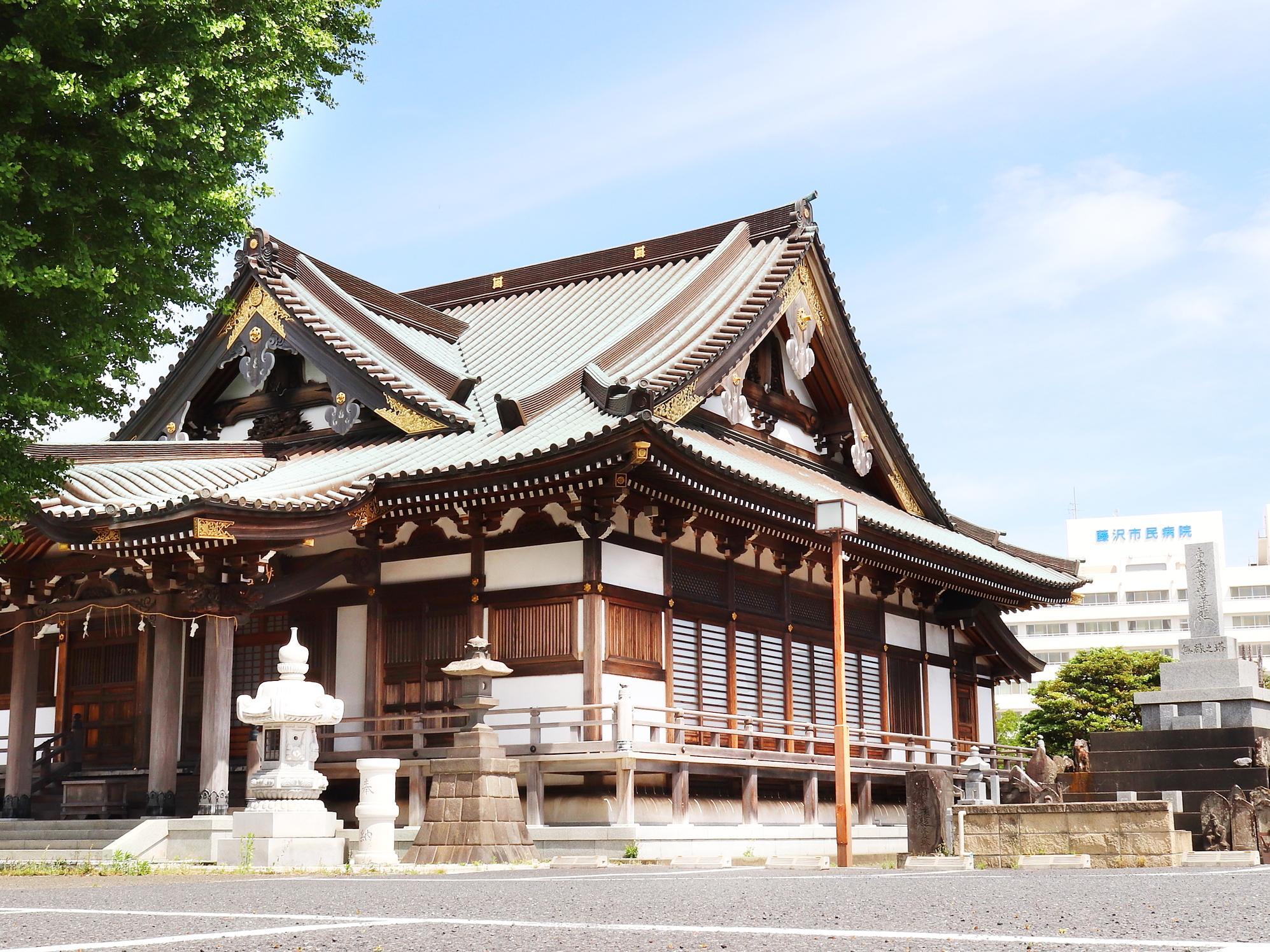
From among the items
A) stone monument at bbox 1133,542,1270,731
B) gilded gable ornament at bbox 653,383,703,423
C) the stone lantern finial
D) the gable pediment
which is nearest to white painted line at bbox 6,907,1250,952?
the stone lantern finial

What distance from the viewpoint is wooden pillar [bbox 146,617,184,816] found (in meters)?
17.3

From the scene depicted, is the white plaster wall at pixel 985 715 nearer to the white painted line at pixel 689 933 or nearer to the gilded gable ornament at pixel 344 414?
the gilded gable ornament at pixel 344 414

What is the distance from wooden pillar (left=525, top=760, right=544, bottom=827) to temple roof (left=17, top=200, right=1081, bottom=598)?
12.3 feet

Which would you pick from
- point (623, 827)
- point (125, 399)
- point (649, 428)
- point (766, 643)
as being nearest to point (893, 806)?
point (766, 643)

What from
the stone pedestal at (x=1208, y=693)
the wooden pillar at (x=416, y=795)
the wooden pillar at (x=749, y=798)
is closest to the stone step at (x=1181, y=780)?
the stone pedestal at (x=1208, y=693)

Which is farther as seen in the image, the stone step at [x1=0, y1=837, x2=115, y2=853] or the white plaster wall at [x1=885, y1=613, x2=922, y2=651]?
the white plaster wall at [x1=885, y1=613, x2=922, y2=651]

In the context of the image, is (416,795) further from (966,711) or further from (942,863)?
(966,711)

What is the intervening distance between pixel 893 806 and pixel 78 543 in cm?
1354

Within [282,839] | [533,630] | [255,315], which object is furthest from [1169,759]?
[255,315]

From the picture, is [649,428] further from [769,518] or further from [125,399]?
[125,399]

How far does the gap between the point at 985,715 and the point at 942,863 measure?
14093 mm

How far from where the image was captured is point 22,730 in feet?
61.0

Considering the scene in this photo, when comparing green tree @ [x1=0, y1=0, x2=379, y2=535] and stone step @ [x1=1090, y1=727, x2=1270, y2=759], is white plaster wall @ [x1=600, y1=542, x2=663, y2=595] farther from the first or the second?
stone step @ [x1=1090, y1=727, x2=1270, y2=759]

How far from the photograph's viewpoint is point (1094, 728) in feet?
146
